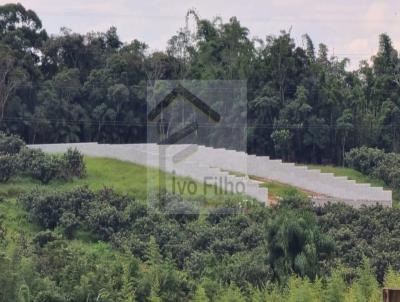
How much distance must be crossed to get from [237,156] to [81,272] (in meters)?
17.7

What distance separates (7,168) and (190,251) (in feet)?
33.9

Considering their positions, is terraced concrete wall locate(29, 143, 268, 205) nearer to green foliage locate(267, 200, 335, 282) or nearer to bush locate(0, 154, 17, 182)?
bush locate(0, 154, 17, 182)

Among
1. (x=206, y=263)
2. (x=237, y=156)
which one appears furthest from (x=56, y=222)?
(x=237, y=156)

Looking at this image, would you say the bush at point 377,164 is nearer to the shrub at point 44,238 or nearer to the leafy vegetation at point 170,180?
the leafy vegetation at point 170,180

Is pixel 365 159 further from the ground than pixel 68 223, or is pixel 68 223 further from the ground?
pixel 365 159

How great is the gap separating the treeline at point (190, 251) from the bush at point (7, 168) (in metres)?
3.44

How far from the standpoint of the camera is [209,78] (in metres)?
45.7

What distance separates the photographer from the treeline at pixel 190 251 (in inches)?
786

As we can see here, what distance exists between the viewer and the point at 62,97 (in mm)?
45094

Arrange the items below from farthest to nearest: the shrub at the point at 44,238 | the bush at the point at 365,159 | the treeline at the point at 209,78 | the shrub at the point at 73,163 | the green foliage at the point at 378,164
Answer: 1. the treeline at the point at 209,78
2. the bush at the point at 365,159
3. the green foliage at the point at 378,164
4. the shrub at the point at 73,163
5. the shrub at the point at 44,238

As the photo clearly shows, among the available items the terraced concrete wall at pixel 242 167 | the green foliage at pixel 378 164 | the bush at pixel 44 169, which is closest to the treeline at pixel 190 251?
the bush at pixel 44 169

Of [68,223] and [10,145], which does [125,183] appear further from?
[68,223]

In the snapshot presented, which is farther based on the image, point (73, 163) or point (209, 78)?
point (209, 78)

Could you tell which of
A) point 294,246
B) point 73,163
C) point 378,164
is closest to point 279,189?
point 378,164
